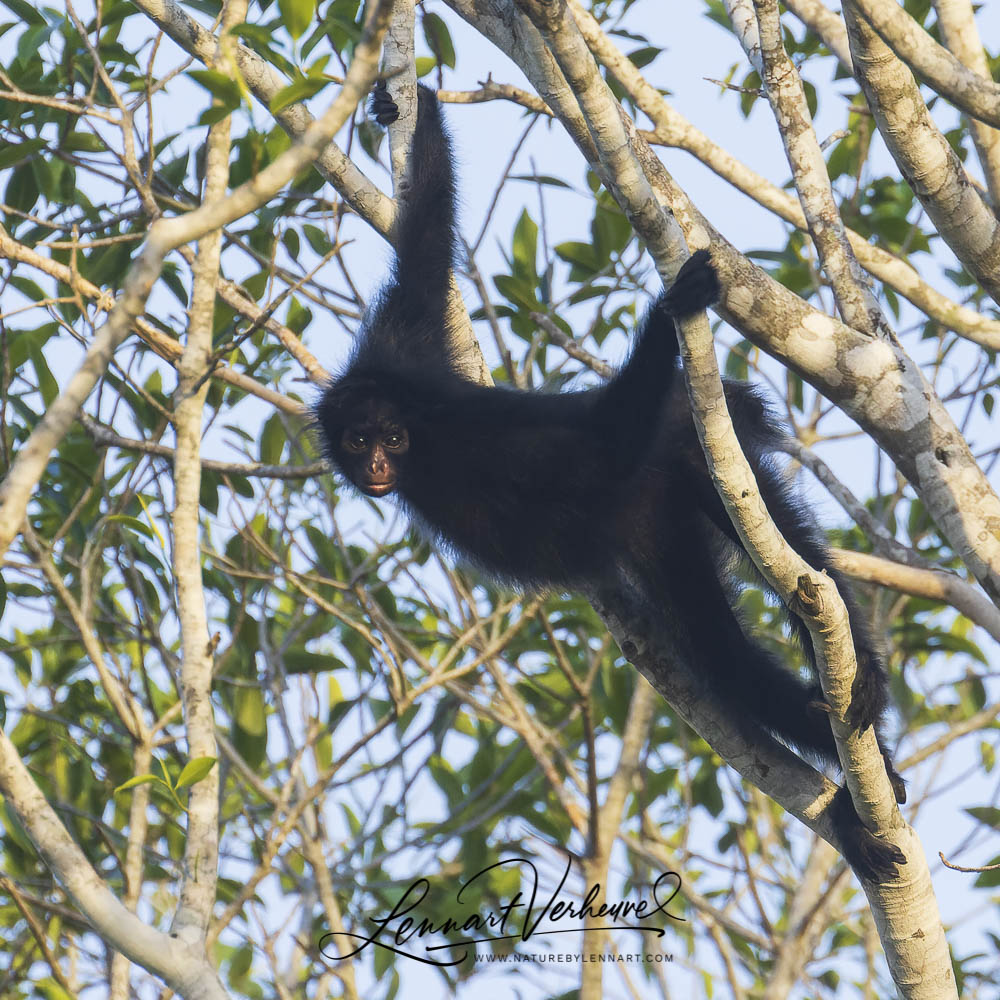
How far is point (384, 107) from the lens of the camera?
5484 mm

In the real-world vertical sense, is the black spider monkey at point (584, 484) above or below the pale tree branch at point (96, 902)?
above

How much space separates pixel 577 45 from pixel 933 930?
3.28 m

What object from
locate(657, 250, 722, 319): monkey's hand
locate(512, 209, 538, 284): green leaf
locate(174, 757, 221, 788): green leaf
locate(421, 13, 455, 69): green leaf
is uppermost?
locate(421, 13, 455, 69): green leaf

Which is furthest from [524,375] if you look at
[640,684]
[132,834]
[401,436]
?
[132,834]

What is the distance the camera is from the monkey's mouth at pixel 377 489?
5535 mm

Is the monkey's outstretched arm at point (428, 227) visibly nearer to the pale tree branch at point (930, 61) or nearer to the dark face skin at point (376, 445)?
the dark face skin at point (376, 445)

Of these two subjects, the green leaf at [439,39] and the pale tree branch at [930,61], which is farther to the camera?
the green leaf at [439,39]

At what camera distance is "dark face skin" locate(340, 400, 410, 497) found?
5.53 meters

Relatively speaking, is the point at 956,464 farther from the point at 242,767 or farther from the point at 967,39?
the point at 242,767

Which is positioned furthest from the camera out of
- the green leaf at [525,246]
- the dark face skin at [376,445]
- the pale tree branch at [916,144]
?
the green leaf at [525,246]

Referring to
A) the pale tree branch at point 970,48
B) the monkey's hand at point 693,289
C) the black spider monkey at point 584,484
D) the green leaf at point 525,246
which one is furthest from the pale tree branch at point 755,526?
the green leaf at point 525,246

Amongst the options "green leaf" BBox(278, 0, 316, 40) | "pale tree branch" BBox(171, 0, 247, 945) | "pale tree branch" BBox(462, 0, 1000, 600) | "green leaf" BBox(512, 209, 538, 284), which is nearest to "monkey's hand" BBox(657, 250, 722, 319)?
"pale tree branch" BBox(462, 0, 1000, 600)

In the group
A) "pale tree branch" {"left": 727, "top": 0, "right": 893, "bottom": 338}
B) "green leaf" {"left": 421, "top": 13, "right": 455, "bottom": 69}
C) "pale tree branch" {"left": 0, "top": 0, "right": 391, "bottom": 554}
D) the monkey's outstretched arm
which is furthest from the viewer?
"green leaf" {"left": 421, "top": 13, "right": 455, "bottom": 69}

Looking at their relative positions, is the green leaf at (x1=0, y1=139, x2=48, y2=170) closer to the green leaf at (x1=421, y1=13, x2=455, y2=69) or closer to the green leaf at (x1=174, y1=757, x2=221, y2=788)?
the green leaf at (x1=421, y1=13, x2=455, y2=69)
